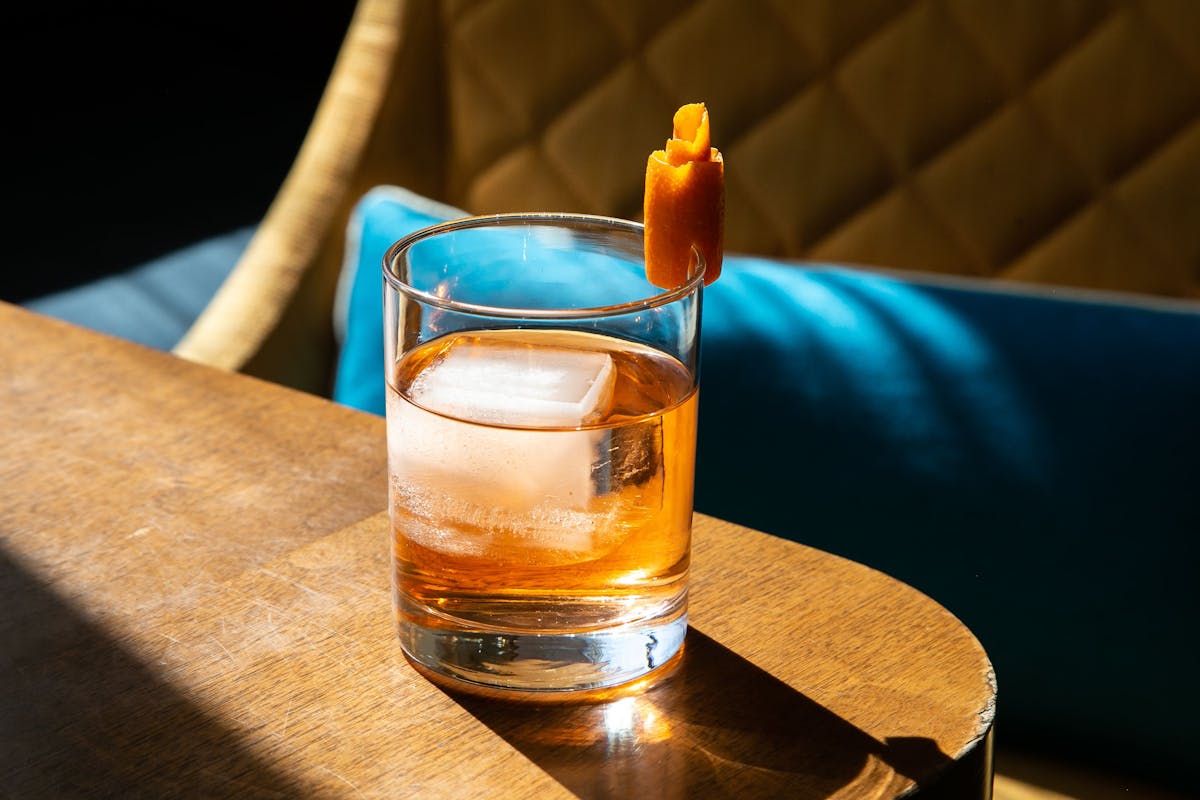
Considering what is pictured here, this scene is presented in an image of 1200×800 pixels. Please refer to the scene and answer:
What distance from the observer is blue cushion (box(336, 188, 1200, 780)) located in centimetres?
101

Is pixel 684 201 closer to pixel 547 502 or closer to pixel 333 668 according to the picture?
pixel 547 502

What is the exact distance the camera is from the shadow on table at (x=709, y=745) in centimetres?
50

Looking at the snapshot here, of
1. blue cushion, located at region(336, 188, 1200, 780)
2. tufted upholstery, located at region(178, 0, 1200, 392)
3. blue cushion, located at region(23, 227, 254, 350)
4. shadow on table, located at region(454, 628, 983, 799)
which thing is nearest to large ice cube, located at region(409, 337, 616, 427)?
shadow on table, located at region(454, 628, 983, 799)

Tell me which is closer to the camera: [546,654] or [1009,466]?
[546,654]

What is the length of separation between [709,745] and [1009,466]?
0.59 m

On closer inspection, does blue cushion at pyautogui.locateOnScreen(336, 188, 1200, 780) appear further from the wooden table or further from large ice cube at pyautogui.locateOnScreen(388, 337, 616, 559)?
large ice cube at pyautogui.locateOnScreen(388, 337, 616, 559)

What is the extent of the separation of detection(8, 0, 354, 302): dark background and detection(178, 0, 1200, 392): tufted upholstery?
Result: 2.61 ft

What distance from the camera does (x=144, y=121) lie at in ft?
10.8

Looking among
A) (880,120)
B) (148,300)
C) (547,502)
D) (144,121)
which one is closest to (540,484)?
(547,502)

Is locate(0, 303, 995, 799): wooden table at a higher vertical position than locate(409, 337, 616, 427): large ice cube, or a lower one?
lower

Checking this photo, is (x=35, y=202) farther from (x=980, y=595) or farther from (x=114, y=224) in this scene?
(x=980, y=595)

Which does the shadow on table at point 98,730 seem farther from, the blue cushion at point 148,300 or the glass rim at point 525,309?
the blue cushion at point 148,300

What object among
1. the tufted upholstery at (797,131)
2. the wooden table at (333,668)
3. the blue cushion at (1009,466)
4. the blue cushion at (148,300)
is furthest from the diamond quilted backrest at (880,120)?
the wooden table at (333,668)

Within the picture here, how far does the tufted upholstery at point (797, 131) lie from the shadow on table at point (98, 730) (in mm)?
730
